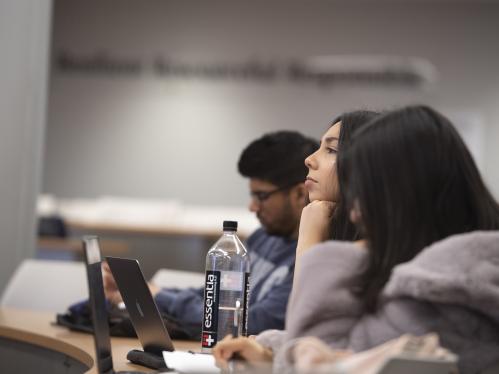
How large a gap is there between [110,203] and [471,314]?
7.63 m

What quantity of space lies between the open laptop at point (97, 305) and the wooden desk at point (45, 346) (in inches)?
14.1

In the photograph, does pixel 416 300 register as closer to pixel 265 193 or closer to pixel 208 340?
pixel 208 340

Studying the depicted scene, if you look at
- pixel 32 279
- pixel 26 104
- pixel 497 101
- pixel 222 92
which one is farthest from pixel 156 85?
pixel 32 279

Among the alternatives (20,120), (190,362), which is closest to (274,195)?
(190,362)

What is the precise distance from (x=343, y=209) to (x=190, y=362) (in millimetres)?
448

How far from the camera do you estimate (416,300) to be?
3.97ft

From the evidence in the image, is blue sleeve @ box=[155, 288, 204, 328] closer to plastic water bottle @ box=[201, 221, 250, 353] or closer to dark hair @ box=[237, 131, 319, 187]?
plastic water bottle @ box=[201, 221, 250, 353]

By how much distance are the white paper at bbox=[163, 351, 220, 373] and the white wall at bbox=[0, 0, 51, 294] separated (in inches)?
96.5

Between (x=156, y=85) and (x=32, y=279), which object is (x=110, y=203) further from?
(x=32, y=279)

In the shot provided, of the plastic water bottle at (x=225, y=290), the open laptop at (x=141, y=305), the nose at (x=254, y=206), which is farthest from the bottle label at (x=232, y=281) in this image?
the nose at (x=254, y=206)

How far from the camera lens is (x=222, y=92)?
353 inches

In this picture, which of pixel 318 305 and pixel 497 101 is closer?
pixel 318 305

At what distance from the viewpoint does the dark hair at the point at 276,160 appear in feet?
8.52

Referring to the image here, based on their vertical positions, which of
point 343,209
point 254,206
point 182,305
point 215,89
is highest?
point 215,89
